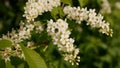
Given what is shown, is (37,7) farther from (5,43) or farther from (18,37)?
(5,43)

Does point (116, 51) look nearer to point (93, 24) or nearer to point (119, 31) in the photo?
point (119, 31)

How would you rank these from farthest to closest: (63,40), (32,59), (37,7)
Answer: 1. (37,7)
2. (63,40)
3. (32,59)

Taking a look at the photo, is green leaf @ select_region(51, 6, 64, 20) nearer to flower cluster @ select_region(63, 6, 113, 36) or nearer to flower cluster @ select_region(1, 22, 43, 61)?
flower cluster @ select_region(63, 6, 113, 36)

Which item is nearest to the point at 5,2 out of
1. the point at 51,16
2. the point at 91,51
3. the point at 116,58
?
the point at 91,51

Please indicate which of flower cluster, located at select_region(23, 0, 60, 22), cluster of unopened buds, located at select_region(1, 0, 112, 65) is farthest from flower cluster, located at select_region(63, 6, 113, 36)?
flower cluster, located at select_region(23, 0, 60, 22)

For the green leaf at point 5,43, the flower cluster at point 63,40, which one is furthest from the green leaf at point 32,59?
the flower cluster at point 63,40

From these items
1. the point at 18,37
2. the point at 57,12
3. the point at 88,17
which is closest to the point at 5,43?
the point at 18,37
